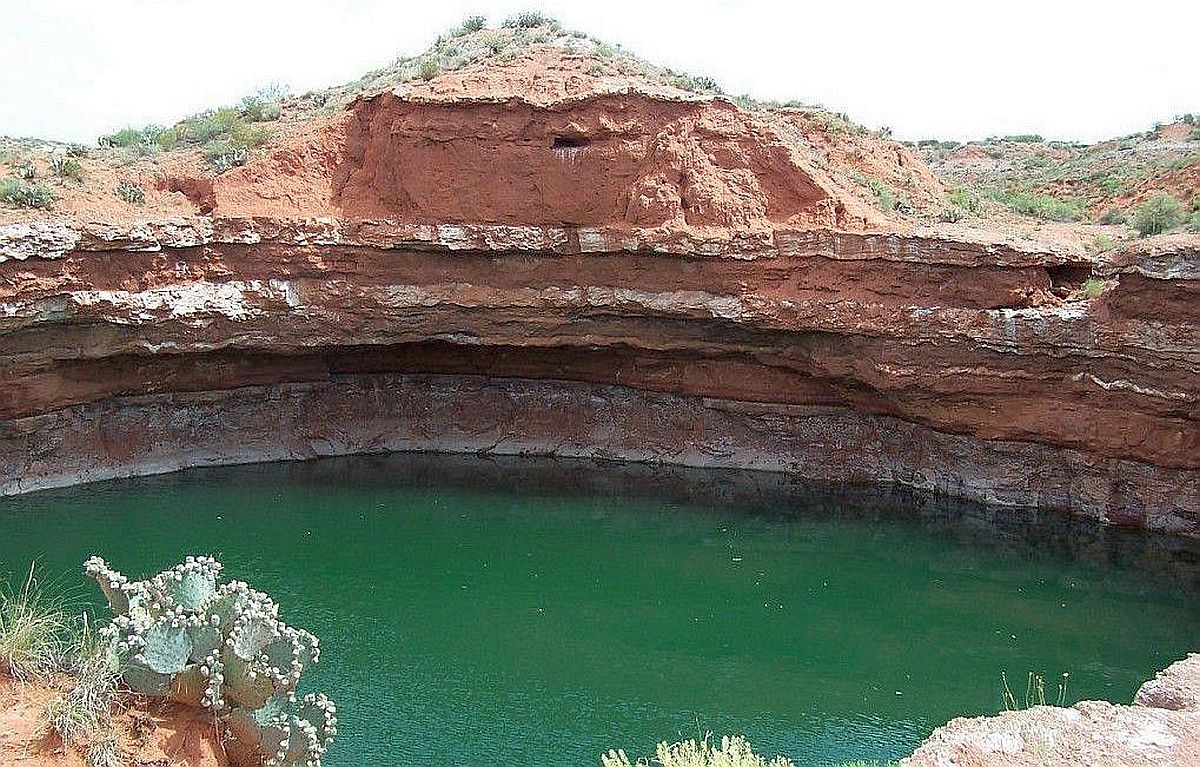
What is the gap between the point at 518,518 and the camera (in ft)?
52.7

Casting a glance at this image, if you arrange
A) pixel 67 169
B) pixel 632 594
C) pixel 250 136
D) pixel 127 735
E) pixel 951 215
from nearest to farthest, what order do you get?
pixel 127 735
pixel 632 594
pixel 67 169
pixel 951 215
pixel 250 136

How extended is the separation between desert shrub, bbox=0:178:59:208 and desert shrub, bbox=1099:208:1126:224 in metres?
19.0

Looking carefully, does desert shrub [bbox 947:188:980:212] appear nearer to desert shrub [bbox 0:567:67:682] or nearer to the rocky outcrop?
the rocky outcrop

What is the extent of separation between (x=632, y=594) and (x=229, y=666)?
8354 millimetres

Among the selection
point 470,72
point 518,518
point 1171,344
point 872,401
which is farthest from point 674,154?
point 1171,344

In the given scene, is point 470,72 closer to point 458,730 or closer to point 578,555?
point 578,555

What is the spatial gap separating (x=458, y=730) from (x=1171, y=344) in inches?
418

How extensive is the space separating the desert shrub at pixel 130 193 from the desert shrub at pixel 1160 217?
17.1 metres

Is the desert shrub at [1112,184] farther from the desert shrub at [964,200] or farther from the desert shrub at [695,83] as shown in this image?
the desert shrub at [695,83]

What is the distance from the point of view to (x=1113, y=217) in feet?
63.0

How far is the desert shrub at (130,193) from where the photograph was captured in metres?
16.3

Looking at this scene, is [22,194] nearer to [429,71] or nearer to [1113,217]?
[429,71]

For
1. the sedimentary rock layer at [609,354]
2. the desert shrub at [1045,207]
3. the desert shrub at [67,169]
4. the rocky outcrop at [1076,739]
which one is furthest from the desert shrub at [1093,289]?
the desert shrub at [67,169]

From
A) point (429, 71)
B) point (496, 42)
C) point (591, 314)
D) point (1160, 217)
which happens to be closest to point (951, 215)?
point (1160, 217)
